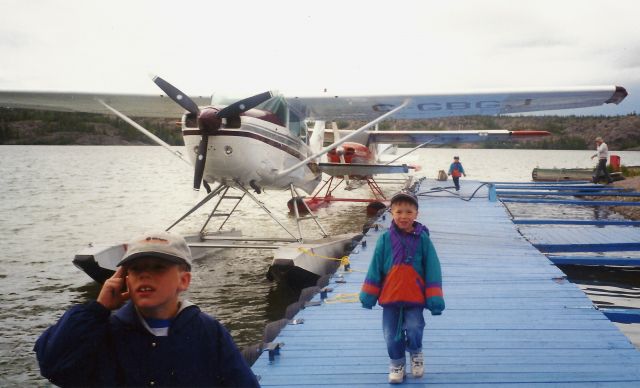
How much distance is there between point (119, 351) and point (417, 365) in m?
2.09

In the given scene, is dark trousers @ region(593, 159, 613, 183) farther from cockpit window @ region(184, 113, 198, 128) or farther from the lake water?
cockpit window @ region(184, 113, 198, 128)

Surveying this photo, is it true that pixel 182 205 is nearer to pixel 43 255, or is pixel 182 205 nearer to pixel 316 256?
pixel 43 255

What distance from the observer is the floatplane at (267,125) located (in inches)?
286

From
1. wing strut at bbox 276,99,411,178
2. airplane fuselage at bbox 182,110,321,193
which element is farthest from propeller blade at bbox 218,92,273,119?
wing strut at bbox 276,99,411,178

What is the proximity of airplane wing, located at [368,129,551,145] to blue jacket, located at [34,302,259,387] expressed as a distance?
1642 centimetres

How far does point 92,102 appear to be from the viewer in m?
10.3

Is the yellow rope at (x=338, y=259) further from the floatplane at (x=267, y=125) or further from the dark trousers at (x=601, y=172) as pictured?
the dark trousers at (x=601, y=172)

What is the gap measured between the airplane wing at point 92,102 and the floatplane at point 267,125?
0.02m

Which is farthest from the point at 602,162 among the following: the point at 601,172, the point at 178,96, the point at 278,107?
the point at 178,96

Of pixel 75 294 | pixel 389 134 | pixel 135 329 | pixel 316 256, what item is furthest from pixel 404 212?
pixel 389 134

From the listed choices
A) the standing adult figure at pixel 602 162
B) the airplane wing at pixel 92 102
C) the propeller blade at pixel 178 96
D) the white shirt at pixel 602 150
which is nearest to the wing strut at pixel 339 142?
the propeller blade at pixel 178 96

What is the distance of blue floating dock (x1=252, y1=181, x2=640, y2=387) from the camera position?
3.21 meters

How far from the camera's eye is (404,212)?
9.93 feet

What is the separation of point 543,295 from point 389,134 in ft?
46.4
